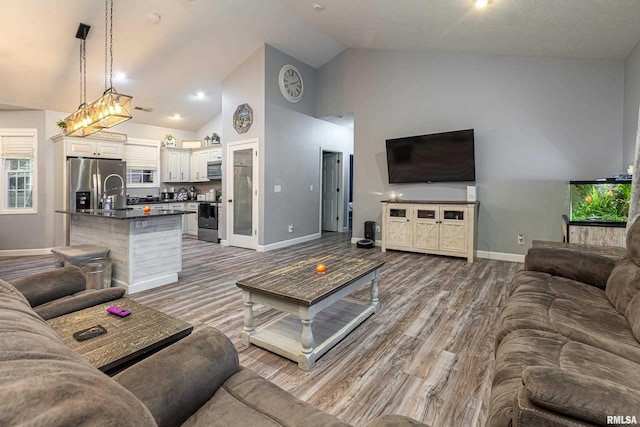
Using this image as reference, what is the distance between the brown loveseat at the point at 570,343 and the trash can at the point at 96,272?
370 centimetres

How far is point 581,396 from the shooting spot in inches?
32.1

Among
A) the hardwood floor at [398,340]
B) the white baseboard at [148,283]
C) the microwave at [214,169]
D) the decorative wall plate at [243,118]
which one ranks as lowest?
the hardwood floor at [398,340]

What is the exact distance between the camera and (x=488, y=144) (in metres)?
5.05

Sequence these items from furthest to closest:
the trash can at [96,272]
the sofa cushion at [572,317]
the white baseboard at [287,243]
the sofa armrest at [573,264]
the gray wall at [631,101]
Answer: the white baseboard at [287,243] < the gray wall at [631,101] < the trash can at [96,272] < the sofa armrest at [573,264] < the sofa cushion at [572,317]

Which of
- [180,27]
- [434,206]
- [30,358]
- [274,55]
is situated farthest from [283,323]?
[274,55]

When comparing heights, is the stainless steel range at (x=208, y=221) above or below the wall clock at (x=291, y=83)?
below

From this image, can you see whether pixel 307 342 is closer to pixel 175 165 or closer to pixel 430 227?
pixel 430 227

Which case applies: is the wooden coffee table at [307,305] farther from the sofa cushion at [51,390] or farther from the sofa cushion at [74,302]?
the sofa cushion at [51,390]

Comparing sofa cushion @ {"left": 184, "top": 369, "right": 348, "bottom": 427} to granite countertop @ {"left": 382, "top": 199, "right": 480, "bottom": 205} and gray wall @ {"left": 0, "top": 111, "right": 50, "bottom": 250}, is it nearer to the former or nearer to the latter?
granite countertop @ {"left": 382, "top": 199, "right": 480, "bottom": 205}

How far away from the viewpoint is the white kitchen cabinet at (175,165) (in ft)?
24.8

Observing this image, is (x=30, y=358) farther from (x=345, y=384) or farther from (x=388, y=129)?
(x=388, y=129)

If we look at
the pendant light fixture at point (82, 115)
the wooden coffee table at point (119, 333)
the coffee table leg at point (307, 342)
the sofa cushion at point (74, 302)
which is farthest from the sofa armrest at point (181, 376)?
the pendant light fixture at point (82, 115)

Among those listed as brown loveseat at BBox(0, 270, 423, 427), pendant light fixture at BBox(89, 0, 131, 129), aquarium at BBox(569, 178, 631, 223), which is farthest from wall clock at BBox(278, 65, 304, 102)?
brown loveseat at BBox(0, 270, 423, 427)

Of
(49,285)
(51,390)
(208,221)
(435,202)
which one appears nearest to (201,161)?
(208,221)
